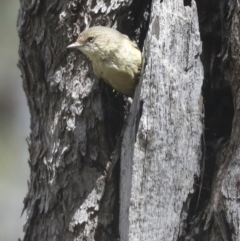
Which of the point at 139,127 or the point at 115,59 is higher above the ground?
the point at 115,59

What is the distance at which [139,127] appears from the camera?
367 cm

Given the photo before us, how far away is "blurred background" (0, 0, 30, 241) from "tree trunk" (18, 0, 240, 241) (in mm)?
4062

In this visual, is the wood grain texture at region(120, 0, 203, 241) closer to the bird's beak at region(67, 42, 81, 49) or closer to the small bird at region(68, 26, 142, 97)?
the small bird at region(68, 26, 142, 97)

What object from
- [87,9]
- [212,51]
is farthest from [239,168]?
[87,9]

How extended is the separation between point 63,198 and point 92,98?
671 millimetres

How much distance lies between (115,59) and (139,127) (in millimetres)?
681

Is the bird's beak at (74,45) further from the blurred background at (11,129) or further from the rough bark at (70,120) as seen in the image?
the blurred background at (11,129)

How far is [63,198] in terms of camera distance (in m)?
4.24

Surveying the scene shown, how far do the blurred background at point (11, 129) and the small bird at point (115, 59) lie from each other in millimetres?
4422

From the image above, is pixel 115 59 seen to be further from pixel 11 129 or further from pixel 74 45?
pixel 11 129

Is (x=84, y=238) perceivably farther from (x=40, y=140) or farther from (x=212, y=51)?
(x=212, y=51)

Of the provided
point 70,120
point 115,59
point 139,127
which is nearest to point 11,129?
point 70,120

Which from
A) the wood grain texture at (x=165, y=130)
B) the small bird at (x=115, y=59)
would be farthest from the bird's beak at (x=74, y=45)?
the wood grain texture at (x=165, y=130)

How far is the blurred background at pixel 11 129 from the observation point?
8516mm
